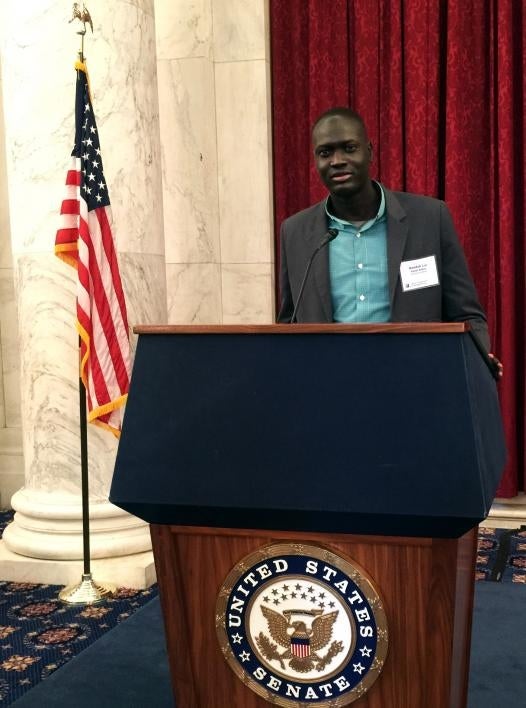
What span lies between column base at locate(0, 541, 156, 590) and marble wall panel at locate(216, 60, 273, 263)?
6.71ft

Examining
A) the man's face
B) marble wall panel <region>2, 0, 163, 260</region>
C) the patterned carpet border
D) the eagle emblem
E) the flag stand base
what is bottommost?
the patterned carpet border

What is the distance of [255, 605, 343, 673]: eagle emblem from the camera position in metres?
1.65

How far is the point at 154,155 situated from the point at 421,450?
119 inches

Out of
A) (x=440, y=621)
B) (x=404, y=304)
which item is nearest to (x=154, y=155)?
(x=404, y=304)

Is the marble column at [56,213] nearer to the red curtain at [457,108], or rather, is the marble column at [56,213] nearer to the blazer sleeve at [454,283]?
the red curtain at [457,108]

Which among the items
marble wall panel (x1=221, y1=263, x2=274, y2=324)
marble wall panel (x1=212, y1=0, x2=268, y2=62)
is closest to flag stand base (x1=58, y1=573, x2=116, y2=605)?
marble wall panel (x1=221, y1=263, x2=274, y2=324)

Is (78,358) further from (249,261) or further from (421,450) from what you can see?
(421,450)

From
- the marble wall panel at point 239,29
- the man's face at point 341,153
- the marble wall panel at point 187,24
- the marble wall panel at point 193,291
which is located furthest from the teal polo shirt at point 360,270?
the marble wall panel at point 187,24

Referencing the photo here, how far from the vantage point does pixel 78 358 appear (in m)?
4.03

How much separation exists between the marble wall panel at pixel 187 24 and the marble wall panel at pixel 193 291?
50.0 inches

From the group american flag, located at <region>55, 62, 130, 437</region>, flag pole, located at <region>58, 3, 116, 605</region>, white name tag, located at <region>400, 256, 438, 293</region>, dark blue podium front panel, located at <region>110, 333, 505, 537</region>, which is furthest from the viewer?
flag pole, located at <region>58, 3, 116, 605</region>

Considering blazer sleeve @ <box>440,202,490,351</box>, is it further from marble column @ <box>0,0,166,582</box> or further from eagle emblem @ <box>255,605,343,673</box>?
marble column @ <box>0,0,166,582</box>

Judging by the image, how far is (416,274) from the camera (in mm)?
2617

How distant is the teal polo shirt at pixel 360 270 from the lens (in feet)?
8.78
